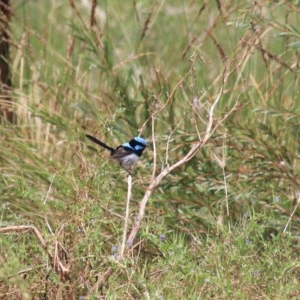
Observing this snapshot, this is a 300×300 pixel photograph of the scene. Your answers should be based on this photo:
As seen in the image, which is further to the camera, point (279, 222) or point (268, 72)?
point (268, 72)

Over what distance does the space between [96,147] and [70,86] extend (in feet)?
2.16

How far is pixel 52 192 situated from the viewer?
5746 millimetres

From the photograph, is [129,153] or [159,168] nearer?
[129,153]

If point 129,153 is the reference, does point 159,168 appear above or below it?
below

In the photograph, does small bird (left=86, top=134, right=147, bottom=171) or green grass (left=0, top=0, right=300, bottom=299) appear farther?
small bird (left=86, top=134, right=147, bottom=171)

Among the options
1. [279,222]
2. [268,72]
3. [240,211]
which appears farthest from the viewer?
[268,72]

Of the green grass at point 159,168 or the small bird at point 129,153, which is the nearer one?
the green grass at point 159,168

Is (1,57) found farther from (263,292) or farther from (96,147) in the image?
(263,292)

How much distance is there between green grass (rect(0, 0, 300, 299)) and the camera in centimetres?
449

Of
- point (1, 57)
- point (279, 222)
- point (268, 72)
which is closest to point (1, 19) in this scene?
point (1, 57)

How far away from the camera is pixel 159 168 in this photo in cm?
581

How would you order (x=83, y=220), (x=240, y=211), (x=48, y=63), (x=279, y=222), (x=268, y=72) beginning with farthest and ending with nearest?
(x=48, y=63) → (x=268, y=72) → (x=240, y=211) → (x=279, y=222) → (x=83, y=220)

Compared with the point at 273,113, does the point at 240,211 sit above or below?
below

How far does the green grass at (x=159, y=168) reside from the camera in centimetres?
449
